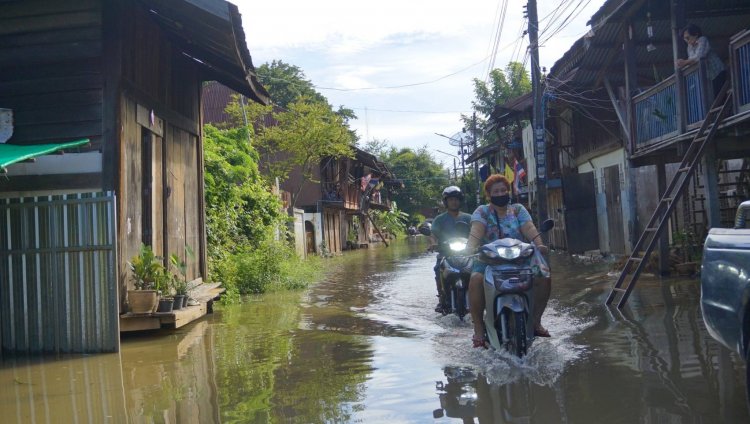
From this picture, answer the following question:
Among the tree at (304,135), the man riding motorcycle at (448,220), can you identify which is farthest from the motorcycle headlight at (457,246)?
the tree at (304,135)

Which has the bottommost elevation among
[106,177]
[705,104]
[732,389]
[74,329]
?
[732,389]

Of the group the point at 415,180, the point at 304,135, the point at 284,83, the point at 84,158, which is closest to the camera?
the point at 84,158

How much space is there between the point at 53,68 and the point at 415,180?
221 feet

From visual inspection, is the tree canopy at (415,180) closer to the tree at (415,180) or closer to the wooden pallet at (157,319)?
the tree at (415,180)

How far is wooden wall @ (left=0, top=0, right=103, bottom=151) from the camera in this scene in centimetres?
834

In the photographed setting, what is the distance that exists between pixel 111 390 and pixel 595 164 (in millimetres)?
19203

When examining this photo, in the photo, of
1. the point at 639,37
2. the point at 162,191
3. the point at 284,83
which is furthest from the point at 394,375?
the point at 284,83

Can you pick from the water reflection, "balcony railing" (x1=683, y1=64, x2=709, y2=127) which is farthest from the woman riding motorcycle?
"balcony railing" (x1=683, y1=64, x2=709, y2=127)

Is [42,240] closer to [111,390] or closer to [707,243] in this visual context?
[111,390]

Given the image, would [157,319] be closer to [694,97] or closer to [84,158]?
[84,158]

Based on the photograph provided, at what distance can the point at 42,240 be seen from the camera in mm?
7809

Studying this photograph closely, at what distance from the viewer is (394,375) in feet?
20.5

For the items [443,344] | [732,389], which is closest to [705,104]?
[443,344]

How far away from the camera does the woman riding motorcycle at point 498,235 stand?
6590 mm
